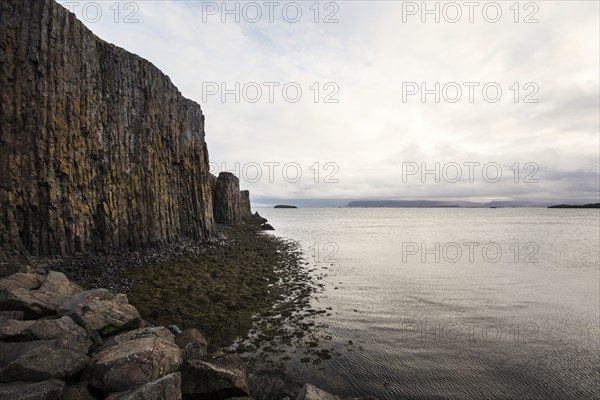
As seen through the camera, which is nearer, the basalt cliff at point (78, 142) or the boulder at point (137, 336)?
the boulder at point (137, 336)

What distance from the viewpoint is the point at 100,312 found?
7883 millimetres

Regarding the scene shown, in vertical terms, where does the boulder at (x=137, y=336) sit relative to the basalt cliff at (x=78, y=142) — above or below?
below

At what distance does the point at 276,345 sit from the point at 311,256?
63.2 ft

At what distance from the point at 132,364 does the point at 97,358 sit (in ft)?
3.36

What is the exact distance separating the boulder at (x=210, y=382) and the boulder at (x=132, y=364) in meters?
0.31

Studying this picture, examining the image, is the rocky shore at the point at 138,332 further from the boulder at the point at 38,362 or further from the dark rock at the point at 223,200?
the dark rock at the point at 223,200

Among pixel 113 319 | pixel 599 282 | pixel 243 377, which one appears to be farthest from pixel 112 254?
pixel 599 282

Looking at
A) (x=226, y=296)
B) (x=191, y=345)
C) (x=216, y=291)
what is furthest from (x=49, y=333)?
(x=216, y=291)

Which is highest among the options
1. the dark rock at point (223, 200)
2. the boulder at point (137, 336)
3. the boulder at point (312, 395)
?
the dark rock at point (223, 200)

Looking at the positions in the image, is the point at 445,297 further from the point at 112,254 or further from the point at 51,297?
the point at 112,254

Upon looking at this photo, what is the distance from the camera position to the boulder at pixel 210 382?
20.1ft

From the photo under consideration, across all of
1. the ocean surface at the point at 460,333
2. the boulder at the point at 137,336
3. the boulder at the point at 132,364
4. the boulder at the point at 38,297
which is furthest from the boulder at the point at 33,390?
the ocean surface at the point at 460,333

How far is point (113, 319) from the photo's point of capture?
7941 mm

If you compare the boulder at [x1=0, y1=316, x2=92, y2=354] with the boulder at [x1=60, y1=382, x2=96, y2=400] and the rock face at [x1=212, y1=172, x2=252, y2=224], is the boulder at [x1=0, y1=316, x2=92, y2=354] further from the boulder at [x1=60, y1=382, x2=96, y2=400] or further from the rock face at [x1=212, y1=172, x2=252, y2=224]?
the rock face at [x1=212, y1=172, x2=252, y2=224]
